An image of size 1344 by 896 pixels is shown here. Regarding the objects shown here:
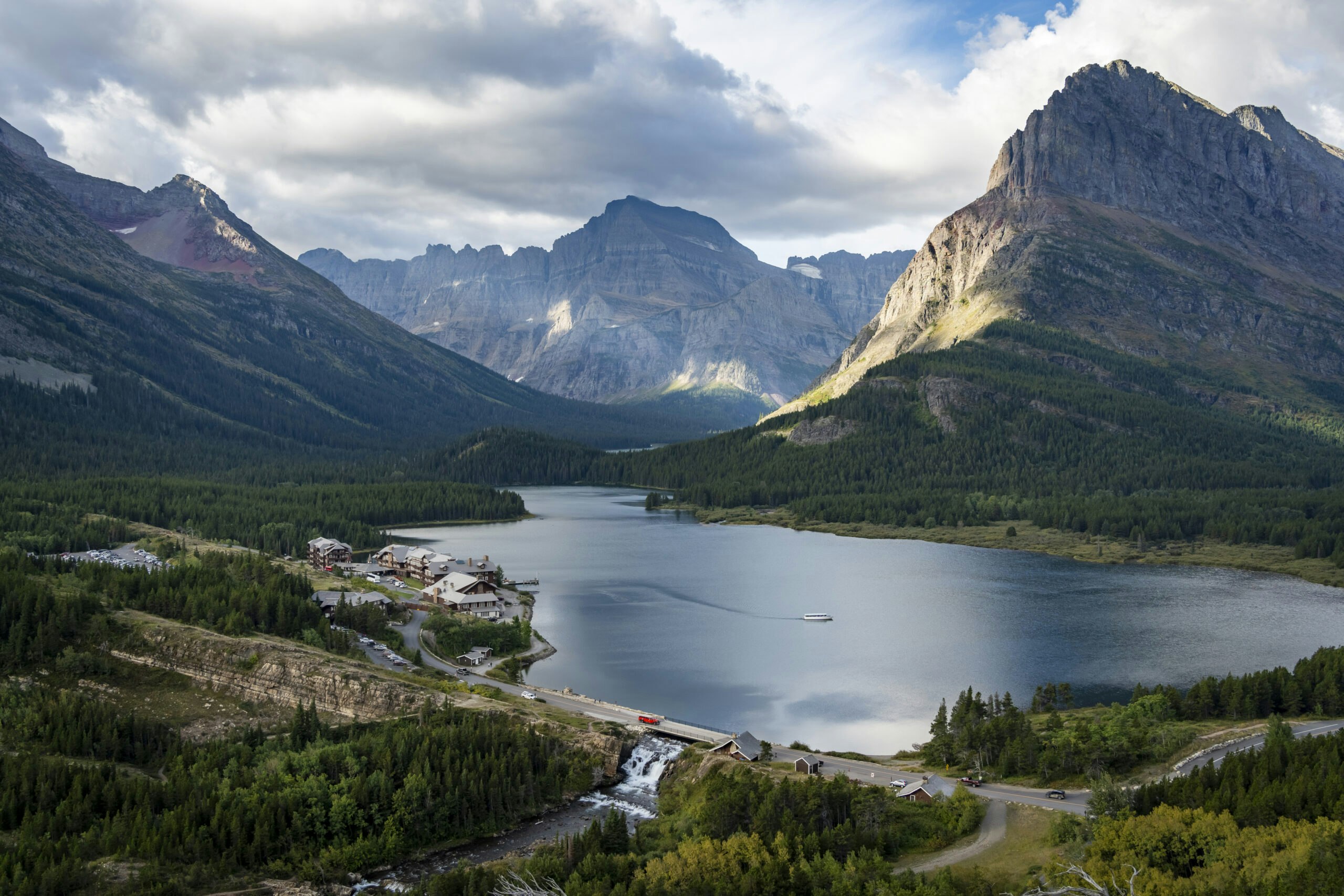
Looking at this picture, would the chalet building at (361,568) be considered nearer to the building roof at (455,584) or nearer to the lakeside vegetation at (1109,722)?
the building roof at (455,584)

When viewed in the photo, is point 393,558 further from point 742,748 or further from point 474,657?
point 742,748

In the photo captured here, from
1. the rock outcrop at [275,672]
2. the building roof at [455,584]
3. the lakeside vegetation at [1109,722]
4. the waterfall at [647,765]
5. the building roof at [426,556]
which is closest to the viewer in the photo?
the lakeside vegetation at [1109,722]

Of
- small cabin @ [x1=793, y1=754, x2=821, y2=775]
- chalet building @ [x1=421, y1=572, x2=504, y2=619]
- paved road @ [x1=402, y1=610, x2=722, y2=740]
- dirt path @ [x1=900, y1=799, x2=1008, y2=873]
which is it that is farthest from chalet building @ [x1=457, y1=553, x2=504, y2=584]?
dirt path @ [x1=900, y1=799, x2=1008, y2=873]

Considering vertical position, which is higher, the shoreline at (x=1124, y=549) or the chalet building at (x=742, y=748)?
the shoreline at (x=1124, y=549)

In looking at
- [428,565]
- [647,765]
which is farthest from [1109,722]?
[428,565]

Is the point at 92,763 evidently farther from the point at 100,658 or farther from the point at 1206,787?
the point at 1206,787

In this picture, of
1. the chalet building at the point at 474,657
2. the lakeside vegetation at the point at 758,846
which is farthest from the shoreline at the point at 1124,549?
the lakeside vegetation at the point at 758,846

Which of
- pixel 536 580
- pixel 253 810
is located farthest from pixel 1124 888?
pixel 536 580
